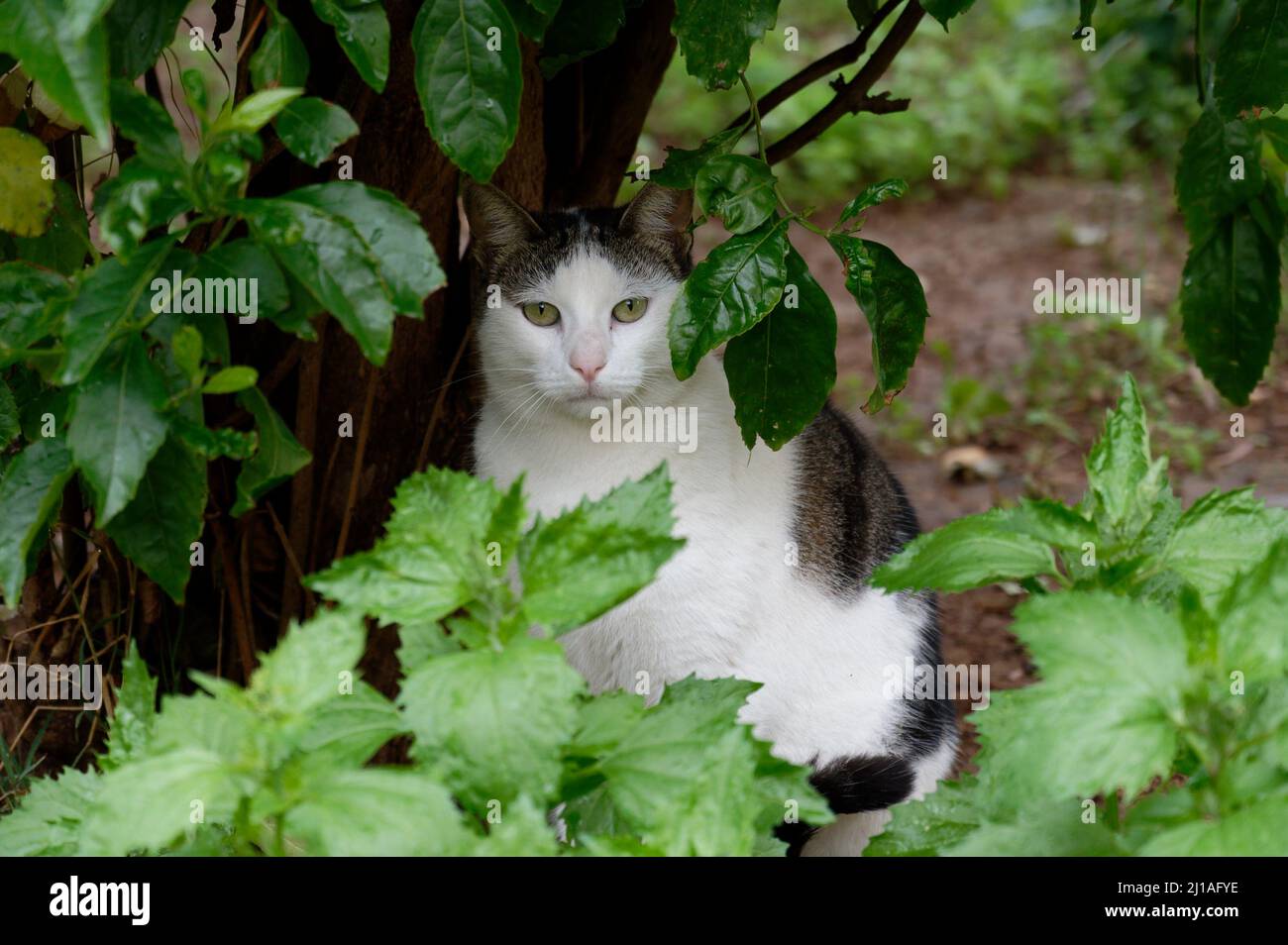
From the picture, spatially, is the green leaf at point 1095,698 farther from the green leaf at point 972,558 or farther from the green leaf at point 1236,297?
the green leaf at point 1236,297

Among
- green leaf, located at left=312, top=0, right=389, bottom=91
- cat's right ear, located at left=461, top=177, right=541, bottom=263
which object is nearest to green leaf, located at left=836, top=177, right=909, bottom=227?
green leaf, located at left=312, top=0, right=389, bottom=91

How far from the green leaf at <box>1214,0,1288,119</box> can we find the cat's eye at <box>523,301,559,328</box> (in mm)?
1207

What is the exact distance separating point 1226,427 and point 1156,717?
354cm

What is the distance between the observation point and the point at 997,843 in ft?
4.19

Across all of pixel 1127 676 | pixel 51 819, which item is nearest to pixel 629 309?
pixel 51 819

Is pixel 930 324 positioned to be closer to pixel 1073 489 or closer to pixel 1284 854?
pixel 1073 489

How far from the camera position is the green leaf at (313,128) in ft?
4.72

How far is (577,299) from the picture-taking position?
255cm

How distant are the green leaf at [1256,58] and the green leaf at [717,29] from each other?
2.14 ft

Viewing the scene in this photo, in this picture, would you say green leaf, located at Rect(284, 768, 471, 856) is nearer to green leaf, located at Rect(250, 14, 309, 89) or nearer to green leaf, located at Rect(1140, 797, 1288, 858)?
green leaf, located at Rect(1140, 797, 1288, 858)

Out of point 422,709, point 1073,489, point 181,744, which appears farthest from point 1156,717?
point 1073,489

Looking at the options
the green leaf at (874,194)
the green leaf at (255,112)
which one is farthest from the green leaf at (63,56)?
the green leaf at (874,194)

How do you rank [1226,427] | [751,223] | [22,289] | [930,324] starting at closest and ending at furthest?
[22,289] < [751,223] < [1226,427] < [930,324]

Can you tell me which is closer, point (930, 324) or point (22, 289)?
point (22, 289)
